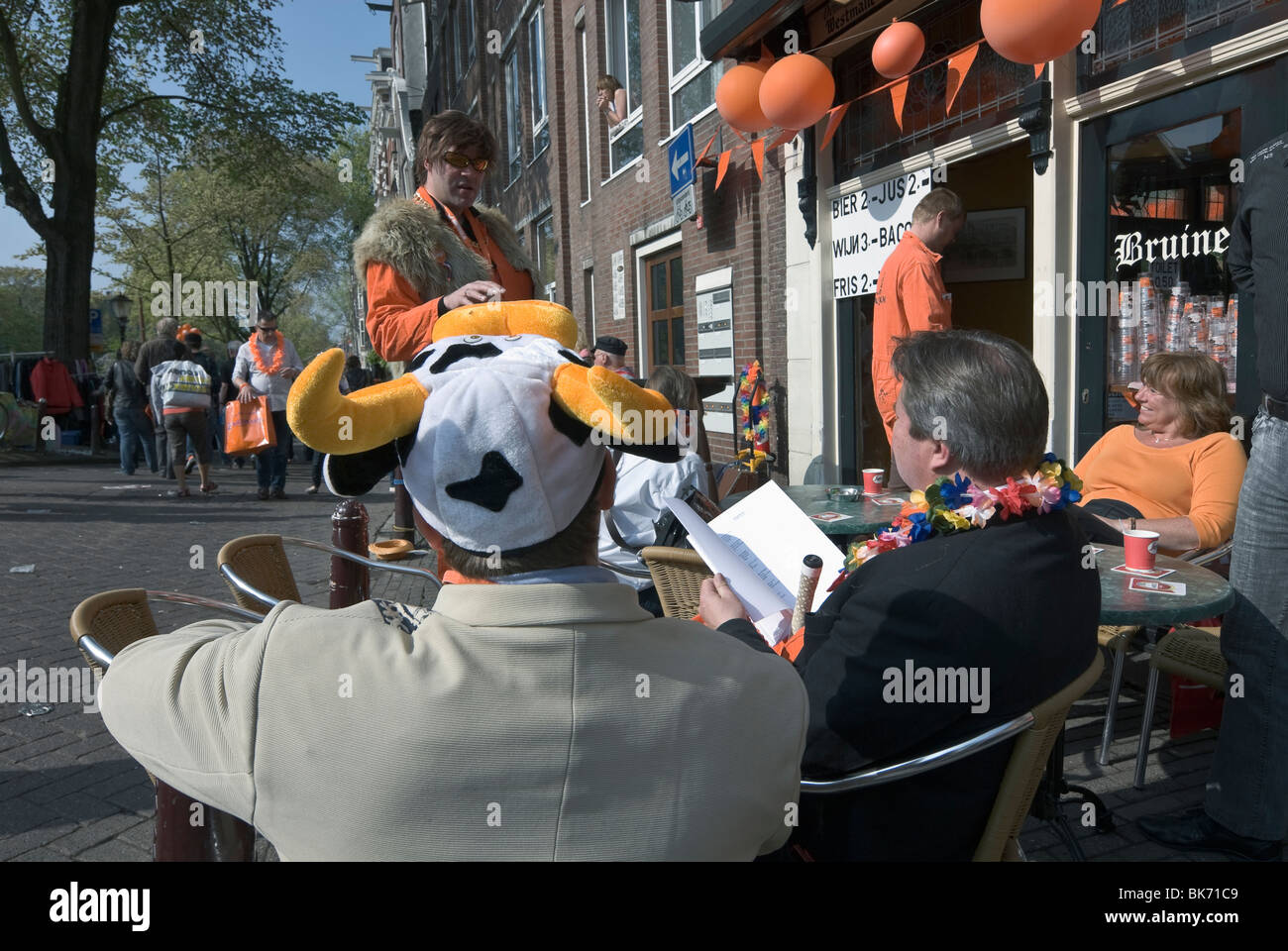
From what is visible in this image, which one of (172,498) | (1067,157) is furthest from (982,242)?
(172,498)

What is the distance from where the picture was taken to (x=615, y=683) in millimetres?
1135

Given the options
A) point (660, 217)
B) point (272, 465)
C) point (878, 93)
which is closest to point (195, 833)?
point (878, 93)

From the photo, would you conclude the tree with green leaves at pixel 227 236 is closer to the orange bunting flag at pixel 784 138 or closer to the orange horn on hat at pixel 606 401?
the orange bunting flag at pixel 784 138

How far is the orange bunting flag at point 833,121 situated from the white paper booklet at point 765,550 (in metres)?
5.50

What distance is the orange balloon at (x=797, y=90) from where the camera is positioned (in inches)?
247

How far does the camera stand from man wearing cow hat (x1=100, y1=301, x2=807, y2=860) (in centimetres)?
111

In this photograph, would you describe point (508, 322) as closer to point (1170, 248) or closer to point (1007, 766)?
point (1007, 766)

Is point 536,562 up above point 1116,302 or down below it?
below

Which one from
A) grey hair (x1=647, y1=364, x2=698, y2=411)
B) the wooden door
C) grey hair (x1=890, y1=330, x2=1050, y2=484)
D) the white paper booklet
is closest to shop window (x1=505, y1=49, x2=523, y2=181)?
the wooden door

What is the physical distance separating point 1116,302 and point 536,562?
494 centimetres

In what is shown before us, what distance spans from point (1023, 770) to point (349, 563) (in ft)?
6.59

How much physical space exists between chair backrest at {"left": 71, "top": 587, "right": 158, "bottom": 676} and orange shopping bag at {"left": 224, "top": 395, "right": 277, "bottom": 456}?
8.19 m

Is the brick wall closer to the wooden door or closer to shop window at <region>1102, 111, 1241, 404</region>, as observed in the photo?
the wooden door
